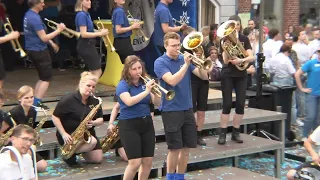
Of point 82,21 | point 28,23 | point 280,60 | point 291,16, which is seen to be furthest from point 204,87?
point 291,16

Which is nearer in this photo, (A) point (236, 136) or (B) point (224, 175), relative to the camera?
(B) point (224, 175)

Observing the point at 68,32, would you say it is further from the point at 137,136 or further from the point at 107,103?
the point at 137,136

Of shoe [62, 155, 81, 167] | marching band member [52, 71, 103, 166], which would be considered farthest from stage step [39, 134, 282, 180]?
marching band member [52, 71, 103, 166]

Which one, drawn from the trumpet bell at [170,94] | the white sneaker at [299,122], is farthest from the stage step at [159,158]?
the white sneaker at [299,122]

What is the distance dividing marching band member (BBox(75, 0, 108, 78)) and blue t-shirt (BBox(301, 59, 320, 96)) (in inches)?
134

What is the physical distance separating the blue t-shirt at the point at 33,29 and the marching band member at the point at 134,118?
2.18m

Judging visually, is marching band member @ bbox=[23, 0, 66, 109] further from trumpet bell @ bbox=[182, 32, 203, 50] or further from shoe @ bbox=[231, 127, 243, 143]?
shoe @ bbox=[231, 127, 243, 143]

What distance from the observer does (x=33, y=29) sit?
7.36 m

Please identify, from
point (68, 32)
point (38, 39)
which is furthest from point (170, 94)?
point (68, 32)

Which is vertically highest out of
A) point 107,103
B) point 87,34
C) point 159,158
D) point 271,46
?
point 87,34

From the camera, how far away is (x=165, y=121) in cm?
595

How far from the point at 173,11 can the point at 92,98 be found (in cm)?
469

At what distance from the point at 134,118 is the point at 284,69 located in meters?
5.39

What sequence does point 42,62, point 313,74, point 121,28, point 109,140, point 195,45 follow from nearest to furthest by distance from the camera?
point 195,45 < point 109,140 < point 42,62 < point 121,28 < point 313,74
